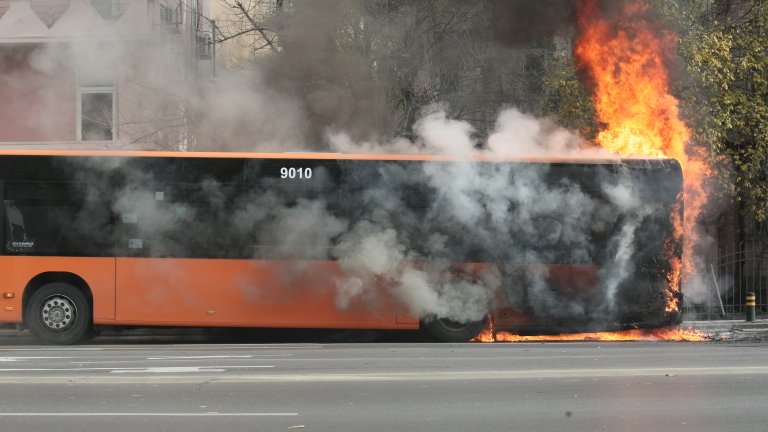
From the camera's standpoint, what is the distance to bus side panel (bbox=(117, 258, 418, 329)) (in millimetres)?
13320

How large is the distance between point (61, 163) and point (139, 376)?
537 centimetres

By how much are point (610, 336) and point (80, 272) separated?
778cm

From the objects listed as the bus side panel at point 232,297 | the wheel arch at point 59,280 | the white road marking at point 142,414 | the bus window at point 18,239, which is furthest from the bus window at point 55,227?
the white road marking at point 142,414

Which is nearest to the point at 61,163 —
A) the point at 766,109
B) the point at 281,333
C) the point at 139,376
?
the point at 281,333

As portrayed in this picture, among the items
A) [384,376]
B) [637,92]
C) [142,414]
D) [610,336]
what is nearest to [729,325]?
[610,336]

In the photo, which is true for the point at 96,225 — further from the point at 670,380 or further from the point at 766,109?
the point at 766,109

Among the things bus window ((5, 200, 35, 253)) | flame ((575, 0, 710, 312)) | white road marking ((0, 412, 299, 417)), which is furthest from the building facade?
white road marking ((0, 412, 299, 417))

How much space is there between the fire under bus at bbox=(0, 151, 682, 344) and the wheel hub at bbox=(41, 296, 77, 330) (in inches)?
0.8

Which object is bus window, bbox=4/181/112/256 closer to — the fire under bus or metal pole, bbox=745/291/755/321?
the fire under bus

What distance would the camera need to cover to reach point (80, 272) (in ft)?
44.0

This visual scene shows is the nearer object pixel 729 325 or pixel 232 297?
pixel 232 297

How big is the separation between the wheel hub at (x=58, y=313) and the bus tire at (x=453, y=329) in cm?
505

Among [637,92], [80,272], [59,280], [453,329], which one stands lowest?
[453,329]

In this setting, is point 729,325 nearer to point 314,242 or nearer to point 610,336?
point 610,336
